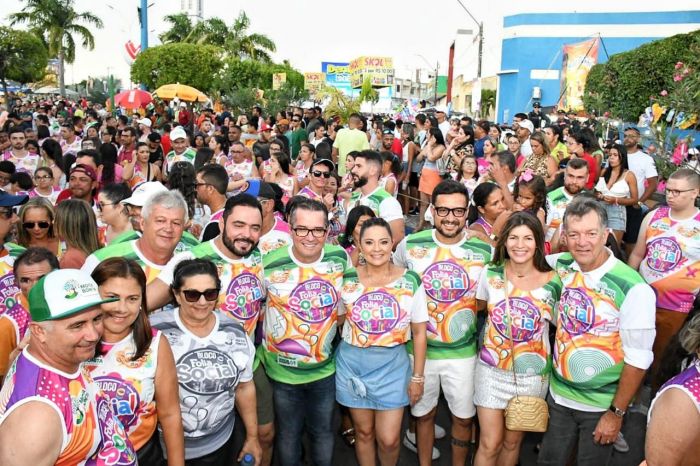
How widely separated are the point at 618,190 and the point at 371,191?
9.06 ft

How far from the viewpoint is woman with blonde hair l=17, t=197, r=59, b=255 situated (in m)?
4.44

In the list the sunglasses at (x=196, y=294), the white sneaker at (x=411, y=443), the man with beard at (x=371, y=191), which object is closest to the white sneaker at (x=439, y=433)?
the white sneaker at (x=411, y=443)

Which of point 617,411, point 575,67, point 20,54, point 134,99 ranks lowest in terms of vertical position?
point 617,411

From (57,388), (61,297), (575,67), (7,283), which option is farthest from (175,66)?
(57,388)

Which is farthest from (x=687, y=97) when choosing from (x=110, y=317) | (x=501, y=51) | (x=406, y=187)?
(x=501, y=51)

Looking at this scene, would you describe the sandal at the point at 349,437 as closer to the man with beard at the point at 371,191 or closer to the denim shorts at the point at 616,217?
the man with beard at the point at 371,191

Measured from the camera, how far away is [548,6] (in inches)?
1286

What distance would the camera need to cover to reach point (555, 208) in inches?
214

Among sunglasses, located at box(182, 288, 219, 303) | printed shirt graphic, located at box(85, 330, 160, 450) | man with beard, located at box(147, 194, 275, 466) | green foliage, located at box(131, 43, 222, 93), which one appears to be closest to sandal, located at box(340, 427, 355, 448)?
man with beard, located at box(147, 194, 275, 466)

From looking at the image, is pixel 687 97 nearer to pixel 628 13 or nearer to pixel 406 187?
pixel 406 187

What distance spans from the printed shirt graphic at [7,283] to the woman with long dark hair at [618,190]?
210 inches

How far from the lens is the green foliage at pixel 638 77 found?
15.8m

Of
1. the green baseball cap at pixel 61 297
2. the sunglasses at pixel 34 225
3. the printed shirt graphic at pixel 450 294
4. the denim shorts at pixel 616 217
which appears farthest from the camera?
the denim shorts at pixel 616 217

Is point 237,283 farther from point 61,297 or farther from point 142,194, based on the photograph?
point 61,297
